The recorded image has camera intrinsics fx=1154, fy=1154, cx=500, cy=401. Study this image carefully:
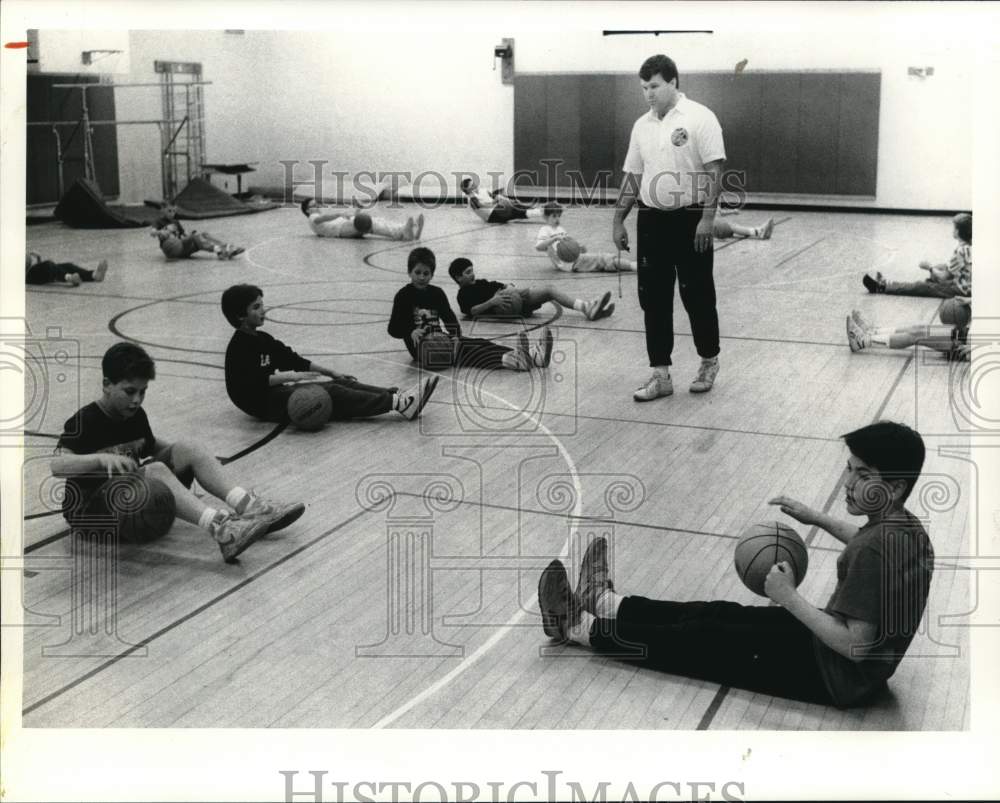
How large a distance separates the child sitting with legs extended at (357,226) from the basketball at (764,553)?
967cm

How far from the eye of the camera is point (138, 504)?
4.10 meters

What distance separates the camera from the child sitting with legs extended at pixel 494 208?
1509 centimetres

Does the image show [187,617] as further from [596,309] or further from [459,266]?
[596,309]

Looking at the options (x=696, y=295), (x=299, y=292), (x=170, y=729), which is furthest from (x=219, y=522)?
(x=299, y=292)

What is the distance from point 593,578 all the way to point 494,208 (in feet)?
39.3

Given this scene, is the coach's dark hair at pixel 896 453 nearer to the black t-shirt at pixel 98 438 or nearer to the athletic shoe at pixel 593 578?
the athletic shoe at pixel 593 578

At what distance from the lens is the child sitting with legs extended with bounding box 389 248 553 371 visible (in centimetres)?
675

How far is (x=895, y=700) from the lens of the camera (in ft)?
10.2

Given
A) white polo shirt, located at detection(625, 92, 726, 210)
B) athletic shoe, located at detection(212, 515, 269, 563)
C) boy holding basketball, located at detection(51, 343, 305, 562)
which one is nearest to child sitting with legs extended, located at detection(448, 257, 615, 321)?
white polo shirt, located at detection(625, 92, 726, 210)

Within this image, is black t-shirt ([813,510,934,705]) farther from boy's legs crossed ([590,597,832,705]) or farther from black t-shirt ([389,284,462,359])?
black t-shirt ([389,284,462,359])

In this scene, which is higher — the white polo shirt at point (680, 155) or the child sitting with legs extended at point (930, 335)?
the white polo shirt at point (680, 155)

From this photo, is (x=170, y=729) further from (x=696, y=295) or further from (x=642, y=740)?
(x=696, y=295)

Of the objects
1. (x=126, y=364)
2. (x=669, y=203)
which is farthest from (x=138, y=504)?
(x=669, y=203)

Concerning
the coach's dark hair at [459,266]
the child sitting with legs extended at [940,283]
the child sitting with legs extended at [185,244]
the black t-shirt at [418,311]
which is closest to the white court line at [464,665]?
the black t-shirt at [418,311]
